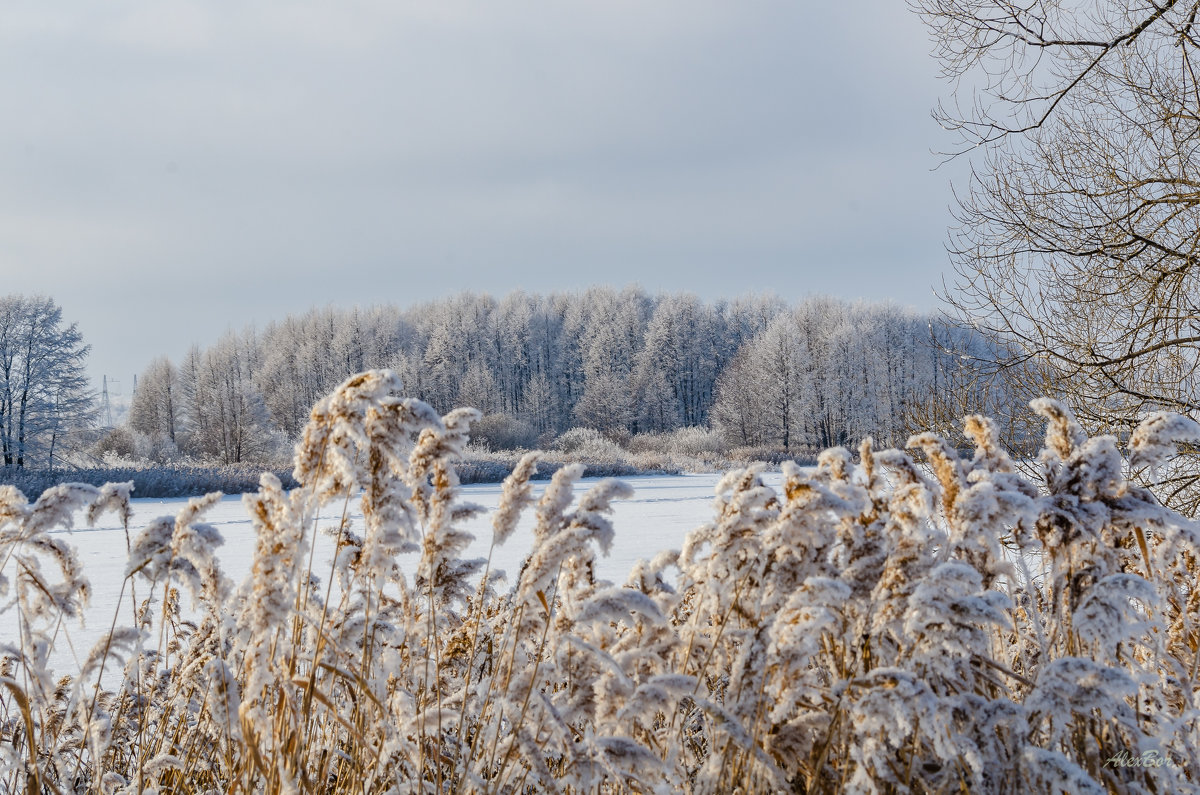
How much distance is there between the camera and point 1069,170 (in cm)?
600

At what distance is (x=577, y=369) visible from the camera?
50094mm

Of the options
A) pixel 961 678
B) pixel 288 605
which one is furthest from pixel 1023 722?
pixel 288 605

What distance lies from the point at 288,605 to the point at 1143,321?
6.54m

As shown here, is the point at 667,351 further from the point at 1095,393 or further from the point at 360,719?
the point at 360,719

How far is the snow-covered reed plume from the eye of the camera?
4.04 feet

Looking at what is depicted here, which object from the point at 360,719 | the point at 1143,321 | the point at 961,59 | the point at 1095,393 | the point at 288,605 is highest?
the point at 961,59

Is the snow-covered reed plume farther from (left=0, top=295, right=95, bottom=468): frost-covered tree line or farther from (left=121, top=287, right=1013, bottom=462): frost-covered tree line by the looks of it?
(left=121, top=287, right=1013, bottom=462): frost-covered tree line

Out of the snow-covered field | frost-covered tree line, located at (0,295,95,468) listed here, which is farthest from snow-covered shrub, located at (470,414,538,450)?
the snow-covered field

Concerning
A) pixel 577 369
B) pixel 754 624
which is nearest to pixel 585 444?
pixel 577 369

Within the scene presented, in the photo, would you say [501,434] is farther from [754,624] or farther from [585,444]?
[754,624]

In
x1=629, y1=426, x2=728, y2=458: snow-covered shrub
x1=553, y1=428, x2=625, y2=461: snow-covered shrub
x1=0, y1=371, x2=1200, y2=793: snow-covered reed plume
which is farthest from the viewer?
x1=629, y1=426, x2=728, y2=458: snow-covered shrub

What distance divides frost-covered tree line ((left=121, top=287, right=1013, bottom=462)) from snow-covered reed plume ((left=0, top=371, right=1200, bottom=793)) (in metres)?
30.1
